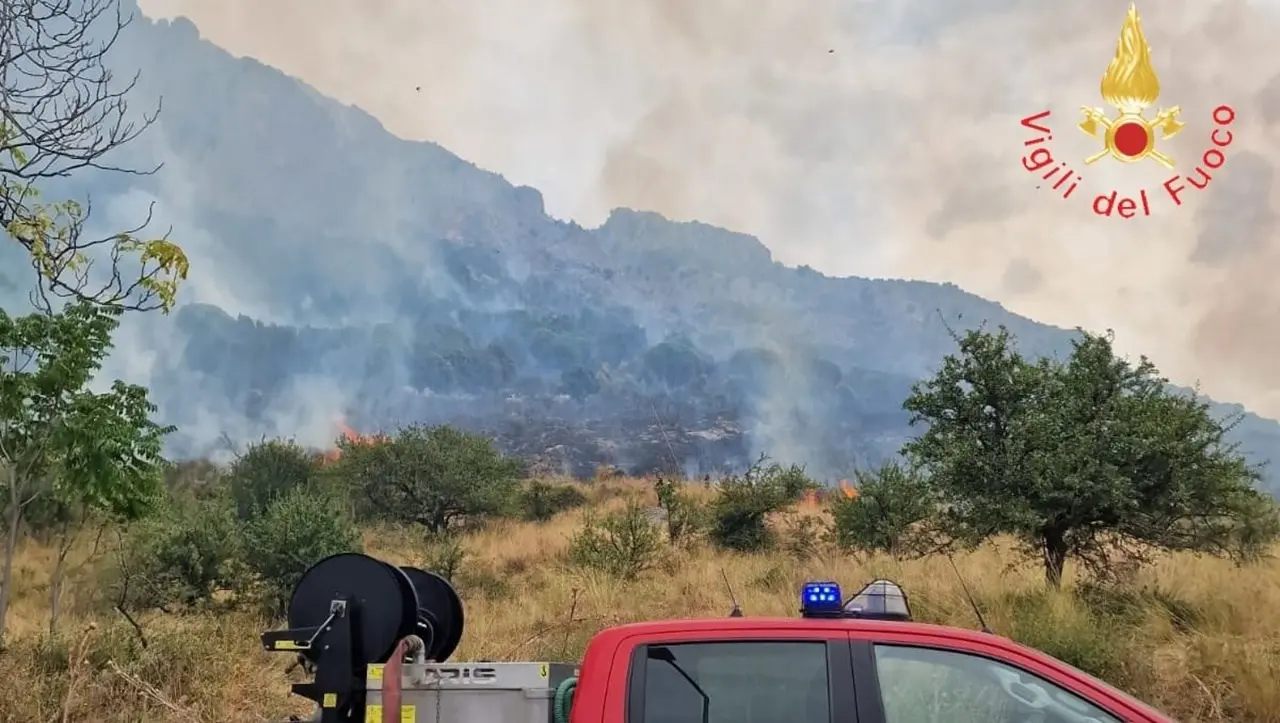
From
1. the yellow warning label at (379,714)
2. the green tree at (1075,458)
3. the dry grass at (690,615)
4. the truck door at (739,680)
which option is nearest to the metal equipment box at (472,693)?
the yellow warning label at (379,714)

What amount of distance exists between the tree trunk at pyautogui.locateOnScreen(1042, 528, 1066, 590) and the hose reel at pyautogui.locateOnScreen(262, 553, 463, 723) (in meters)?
9.56

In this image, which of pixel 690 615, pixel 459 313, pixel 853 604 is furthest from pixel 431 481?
pixel 459 313

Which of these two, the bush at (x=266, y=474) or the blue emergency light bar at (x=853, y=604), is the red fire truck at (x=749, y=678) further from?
the bush at (x=266, y=474)

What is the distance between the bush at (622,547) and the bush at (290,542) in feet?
12.1

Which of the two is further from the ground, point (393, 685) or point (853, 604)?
point (853, 604)

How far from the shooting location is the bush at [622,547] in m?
15.0

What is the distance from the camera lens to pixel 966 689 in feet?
10.2

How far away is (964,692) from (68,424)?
7.96m

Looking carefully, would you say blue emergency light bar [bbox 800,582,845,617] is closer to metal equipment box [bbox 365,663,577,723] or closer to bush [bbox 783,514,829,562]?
metal equipment box [bbox 365,663,577,723]

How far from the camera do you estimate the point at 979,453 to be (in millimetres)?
11820

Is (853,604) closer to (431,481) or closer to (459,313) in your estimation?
(431,481)

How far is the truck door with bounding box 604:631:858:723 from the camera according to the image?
3115 millimetres

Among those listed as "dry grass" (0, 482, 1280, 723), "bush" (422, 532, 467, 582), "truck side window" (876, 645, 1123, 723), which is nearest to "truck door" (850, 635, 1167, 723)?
"truck side window" (876, 645, 1123, 723)

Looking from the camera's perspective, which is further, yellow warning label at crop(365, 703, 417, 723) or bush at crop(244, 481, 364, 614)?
bush at crop(244, 481, 364, 614)
